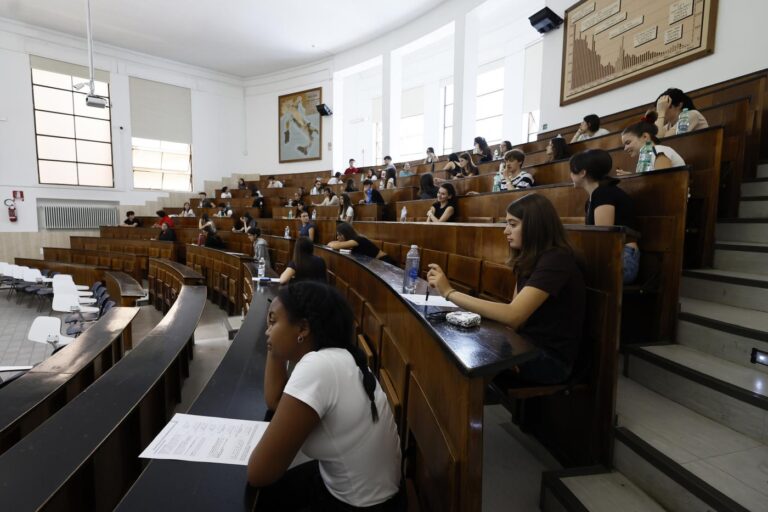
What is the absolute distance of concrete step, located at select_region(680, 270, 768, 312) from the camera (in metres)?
1.82

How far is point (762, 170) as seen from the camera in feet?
9.30

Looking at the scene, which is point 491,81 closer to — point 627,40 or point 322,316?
point 627,40

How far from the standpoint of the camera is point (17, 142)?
911 centimetres

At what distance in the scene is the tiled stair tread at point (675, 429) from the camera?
1.26 meters

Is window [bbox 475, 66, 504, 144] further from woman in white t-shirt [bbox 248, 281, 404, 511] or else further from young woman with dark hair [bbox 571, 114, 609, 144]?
woman in white t-shirt [bbox 248, 281, 404, 511]

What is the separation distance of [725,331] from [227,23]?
37.3ft

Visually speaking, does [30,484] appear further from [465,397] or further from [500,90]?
[500,90]

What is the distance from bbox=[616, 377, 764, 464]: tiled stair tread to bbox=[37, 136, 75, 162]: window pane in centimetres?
1253

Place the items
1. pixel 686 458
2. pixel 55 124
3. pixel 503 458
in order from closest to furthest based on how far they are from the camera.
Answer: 1. pixel 686 458
2. pixel 503 458
3. pixel 55 124

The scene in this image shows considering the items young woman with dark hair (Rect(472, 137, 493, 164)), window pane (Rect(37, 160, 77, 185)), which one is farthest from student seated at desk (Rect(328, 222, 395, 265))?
window pane (Rect(37, 160, 77, 185))

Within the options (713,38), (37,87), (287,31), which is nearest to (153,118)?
(37,87)

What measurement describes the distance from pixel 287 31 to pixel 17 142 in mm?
6827

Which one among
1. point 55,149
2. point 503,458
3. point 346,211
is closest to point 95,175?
point 55,149

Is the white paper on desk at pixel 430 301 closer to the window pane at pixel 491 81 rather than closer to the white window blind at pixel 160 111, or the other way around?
the window pane at pixel 491 81
